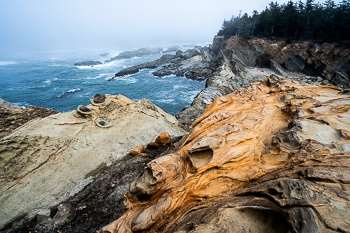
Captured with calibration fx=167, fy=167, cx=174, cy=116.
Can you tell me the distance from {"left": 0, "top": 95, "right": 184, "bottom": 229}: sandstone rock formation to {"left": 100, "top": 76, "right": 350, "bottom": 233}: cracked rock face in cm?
459

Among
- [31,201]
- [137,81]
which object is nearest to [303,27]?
[137,81]

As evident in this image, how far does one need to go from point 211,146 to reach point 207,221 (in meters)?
2.36

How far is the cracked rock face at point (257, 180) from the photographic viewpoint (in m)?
3.22


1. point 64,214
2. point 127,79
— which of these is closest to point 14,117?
point 64,214

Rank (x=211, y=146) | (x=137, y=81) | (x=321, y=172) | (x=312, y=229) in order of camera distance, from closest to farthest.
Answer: (x=312, y=229) → (x=321, y=172) → (x=211, y=146) → (x=137, y=81)

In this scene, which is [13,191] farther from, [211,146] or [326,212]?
[326,212]

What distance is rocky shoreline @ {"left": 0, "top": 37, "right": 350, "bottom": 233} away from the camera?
3.70m

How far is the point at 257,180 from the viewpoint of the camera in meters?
4.66

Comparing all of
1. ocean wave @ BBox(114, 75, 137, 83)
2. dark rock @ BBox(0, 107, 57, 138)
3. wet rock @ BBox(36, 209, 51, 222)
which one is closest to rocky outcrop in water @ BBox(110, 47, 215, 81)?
ocean wave @ BBox(114, 75, 137, 83)

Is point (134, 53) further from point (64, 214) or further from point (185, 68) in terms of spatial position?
point (64, 214)

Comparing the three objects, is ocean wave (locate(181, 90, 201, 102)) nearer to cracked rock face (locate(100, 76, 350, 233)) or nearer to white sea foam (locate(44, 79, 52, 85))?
cracked rock face (locate(100, 76, 350, 233))

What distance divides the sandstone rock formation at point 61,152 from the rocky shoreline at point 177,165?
46 mm

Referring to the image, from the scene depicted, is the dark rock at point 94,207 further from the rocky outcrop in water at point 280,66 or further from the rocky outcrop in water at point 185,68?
the rocky outcrop in water at point 185,68

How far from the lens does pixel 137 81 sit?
47281mm
